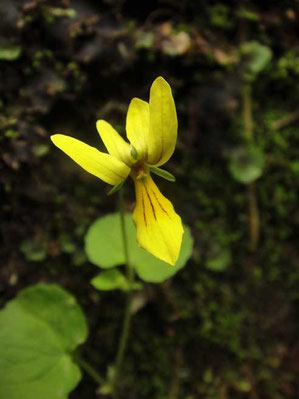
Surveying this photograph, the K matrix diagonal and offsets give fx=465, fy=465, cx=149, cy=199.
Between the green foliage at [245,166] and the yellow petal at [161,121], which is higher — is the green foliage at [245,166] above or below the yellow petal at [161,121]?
below

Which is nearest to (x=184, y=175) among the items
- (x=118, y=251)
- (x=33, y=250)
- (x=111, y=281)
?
(x=118, y=251)

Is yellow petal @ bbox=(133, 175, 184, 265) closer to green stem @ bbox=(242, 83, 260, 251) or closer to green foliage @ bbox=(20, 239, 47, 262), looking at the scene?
green foliage @ bbox=(20, 239, 47, 262)

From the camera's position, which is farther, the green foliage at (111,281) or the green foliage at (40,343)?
the green foliage at (111,281)

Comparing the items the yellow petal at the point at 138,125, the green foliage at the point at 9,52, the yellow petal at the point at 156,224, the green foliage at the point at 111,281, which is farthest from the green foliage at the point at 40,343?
the green foliage at the point at 9,52

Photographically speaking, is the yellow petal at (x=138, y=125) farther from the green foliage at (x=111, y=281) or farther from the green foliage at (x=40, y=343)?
the green foliage at (x=40, y=343)

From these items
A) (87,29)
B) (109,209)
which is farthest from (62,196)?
(87,29)

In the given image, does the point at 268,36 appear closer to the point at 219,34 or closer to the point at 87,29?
the point at 219,34

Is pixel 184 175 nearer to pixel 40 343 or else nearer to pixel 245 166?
pixel 245 166
